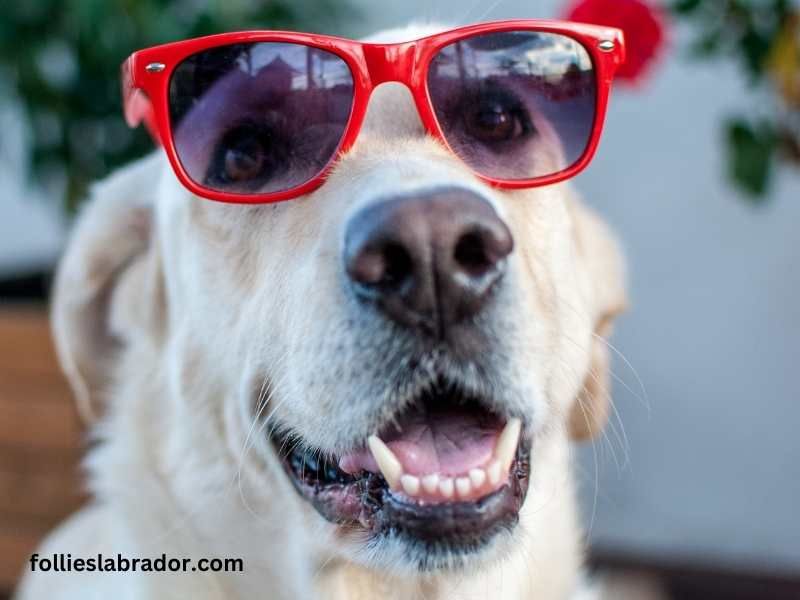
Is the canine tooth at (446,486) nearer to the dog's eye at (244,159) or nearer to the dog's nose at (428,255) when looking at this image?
the dog's nose at (428,255)

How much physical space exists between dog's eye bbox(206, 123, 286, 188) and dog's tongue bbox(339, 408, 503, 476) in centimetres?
A: 52

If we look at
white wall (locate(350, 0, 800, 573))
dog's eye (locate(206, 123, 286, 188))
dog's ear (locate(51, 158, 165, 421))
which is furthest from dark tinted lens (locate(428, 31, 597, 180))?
white wall (locate(350, 0, 800, 573))

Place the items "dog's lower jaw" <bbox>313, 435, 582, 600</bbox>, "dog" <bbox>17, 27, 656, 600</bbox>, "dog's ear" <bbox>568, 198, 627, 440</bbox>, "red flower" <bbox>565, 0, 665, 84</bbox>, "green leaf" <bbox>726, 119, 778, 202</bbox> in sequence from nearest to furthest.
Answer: "dog" <bbox>17, 27, 656, 600</bbox> → "dog's lower jaw" <bbox>313, 435, 582, 600</bbox> → "dog's ear" <bbox>568, 198, 627, 440</bbox> → "red flower" <bbox>565, 0, 665, 84</bbox> → "green leaf" <bbox>726, 119, 778, 202</bbox>

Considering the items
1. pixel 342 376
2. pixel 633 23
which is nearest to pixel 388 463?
pixel 342 376

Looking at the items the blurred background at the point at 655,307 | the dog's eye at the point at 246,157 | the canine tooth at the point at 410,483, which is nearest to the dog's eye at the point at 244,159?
the dog's eye at the point at 246,157

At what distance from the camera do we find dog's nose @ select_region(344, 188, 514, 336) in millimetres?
1155

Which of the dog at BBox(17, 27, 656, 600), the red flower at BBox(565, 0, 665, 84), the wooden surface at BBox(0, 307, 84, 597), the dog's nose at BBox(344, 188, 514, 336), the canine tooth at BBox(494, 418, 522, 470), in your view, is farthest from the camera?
the wooden surface at BBox(0, 307, 84, 597)

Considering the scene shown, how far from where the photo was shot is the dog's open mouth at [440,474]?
131cm

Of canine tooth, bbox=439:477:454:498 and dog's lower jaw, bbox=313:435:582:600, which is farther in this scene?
dog's lower jaw, bbox=313:435:582:600

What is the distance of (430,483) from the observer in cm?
129

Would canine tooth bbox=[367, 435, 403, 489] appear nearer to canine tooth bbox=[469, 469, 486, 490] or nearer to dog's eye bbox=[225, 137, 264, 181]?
canine tooth bbox=[469, 469, 486, 490]

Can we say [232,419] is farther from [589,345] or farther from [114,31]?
[114,31]

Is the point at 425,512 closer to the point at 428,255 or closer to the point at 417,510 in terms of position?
the point at 417,510

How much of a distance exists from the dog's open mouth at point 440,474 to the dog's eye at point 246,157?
0.52 metres
